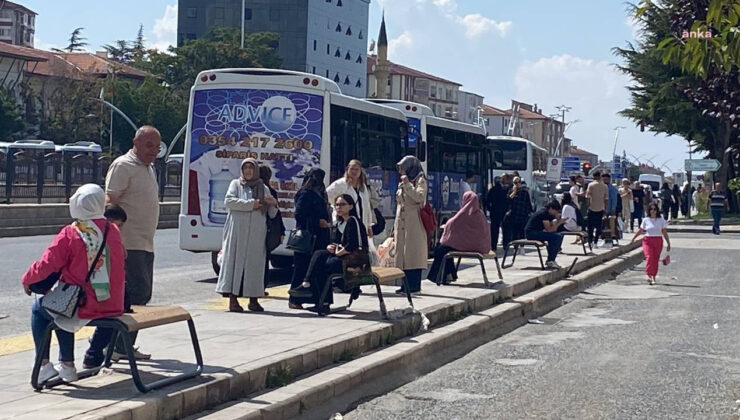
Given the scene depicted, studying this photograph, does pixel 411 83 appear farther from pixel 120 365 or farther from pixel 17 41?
pixel 120 365

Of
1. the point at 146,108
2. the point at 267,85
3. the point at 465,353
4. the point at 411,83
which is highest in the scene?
the point at 411,83

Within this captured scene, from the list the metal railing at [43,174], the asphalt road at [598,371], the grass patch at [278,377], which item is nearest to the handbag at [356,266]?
the asphalt road at [598,371]

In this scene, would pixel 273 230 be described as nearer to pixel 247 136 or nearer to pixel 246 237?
pixel 246 237

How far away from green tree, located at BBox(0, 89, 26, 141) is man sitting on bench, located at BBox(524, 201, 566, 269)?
68.7 meters

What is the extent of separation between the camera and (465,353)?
11.5 m

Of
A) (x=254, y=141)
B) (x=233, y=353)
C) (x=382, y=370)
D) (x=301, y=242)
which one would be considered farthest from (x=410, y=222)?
(x=233, y=353)

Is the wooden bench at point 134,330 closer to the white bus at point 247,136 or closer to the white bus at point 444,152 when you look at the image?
the white bus at point 247,136

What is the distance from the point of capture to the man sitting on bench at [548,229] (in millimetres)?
20219

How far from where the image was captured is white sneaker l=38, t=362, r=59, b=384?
7285 millimetres

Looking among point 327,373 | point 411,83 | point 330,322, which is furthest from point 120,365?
point 411,83

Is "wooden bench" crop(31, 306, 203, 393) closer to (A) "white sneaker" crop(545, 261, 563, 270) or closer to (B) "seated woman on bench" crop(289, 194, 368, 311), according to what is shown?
(B) "seated woman on bench" crop(289, 194, 368, 311)

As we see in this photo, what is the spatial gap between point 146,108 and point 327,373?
84470mm

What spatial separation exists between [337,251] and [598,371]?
307 centimetres

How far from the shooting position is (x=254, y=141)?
1719 centimetres
